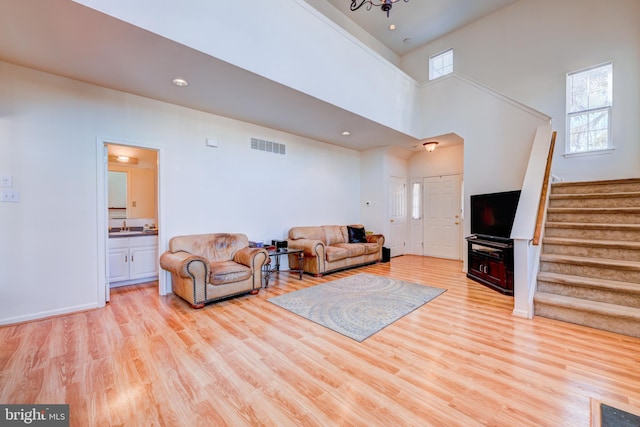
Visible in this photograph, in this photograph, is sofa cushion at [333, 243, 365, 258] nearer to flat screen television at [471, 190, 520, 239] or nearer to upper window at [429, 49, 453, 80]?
flat screen television at [471, 190, 520, 239]

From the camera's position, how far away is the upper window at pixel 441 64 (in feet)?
21.4

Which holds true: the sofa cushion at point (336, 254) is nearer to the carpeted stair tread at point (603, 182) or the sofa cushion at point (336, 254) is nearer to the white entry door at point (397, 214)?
the white entry door at point (397, 214)

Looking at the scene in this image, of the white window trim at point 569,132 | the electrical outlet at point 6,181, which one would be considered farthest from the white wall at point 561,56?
the electrical outlet at point 6,181

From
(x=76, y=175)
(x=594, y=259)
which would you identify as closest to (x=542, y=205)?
(x=594, y=259)

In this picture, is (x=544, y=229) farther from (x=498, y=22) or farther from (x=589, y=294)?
(x=498, y=22)

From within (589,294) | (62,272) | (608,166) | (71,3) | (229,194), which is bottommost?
(589,294)

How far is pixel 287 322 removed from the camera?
2889 mm

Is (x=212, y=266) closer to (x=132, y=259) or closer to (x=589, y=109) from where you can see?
(x=132, y=259)

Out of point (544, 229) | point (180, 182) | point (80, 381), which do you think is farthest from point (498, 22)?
point (80, 381)

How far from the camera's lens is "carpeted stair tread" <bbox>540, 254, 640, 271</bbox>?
9.31ft

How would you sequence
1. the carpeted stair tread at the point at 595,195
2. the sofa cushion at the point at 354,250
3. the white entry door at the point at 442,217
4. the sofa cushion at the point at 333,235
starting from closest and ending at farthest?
the carpeted stair tread at the point at 595,195 → the sofa cushion at the point at 354,250 → the sofa cushion at the point at 333,235 → the white entry door at the point at 442,217

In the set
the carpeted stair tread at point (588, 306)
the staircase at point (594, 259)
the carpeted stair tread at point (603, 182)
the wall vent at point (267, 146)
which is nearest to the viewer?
the carpeted stair tread at point (588, 306)

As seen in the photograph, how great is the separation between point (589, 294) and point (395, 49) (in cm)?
695

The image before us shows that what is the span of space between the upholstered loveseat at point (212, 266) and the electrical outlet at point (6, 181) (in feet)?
5.65
